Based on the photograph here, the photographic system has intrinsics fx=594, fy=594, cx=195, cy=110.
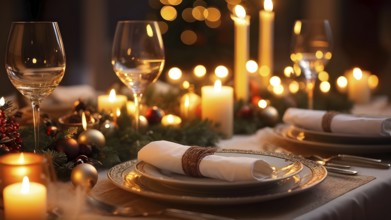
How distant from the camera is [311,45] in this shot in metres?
1.60

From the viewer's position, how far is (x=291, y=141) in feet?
4.42

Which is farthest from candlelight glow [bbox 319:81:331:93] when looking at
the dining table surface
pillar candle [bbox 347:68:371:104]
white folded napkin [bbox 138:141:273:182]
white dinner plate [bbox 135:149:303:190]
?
white folded napkin [bbox 138:141:273:182]

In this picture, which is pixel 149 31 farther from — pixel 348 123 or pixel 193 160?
pixel 348 123

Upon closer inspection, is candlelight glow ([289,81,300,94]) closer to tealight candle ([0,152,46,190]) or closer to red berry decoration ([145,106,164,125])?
red berry decoration ([145,106,164,125])

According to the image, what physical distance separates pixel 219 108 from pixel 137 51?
36cm

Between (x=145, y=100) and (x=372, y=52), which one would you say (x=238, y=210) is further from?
(x=372, y=52)

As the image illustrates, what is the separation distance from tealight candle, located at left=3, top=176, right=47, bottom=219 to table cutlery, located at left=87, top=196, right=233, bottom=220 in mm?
140

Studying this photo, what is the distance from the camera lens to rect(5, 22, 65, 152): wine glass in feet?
3.39

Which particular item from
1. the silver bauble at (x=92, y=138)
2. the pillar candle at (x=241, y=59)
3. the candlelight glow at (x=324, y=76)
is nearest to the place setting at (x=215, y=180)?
the silver bauble at (x=92, y=138)

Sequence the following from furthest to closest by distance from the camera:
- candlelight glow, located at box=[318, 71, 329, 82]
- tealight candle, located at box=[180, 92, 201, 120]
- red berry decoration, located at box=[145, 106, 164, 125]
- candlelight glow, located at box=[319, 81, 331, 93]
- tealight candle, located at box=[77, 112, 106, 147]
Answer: candlelight glow, located at box=[318, 71, 329, 82] → candlelight glow, located at box=[319, 81, 331, 93] → tealight candle, located at box=[180, 92, 201, 120] → red berry decoration, located at box=[145, 106, 164, 125] → tealight candle, located at box=[77, 112, 106, 147]

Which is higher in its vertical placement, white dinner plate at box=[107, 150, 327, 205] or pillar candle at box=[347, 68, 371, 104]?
pillar candle at box=[347, 68, 371, 104]

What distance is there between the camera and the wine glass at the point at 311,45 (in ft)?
5.21

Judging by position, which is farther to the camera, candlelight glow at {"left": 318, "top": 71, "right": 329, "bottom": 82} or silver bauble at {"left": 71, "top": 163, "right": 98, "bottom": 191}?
candlelight glow at {"left": 318, "top": 71, "right": 329, "bottom": 82}

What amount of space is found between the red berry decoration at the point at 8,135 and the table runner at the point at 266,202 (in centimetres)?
17
